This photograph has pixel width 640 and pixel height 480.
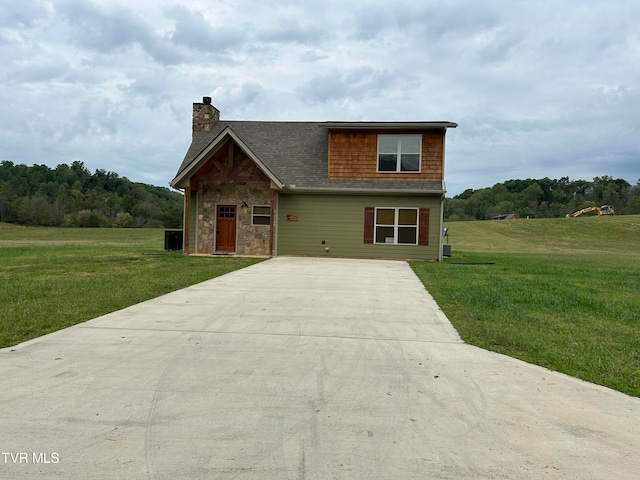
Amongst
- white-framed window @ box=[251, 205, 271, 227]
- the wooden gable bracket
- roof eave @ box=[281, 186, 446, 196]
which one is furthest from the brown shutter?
the wooden gable bracket

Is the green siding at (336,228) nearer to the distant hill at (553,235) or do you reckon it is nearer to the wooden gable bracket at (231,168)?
the wooden gable bracket at (231,168)

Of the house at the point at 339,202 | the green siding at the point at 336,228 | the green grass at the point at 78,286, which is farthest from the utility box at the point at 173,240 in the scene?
the green siding at the point at 336,228

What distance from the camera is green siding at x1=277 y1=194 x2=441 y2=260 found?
1720 centimetres

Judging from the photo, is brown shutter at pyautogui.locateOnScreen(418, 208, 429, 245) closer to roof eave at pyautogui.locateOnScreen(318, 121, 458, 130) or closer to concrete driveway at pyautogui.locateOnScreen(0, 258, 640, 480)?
roof eave at pyautogui.locateOnScreen(318, 121, 458, 130)

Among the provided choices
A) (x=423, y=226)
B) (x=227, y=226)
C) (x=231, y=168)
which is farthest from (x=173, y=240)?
(x=423, y=226)

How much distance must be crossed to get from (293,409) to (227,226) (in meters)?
14.8

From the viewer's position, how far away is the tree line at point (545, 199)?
84562 millimetres

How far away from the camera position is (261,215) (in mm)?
17531

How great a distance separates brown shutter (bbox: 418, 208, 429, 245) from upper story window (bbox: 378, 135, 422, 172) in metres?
1.70

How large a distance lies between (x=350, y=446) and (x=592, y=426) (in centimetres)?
178

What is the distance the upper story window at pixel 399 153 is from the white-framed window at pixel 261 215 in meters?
4.69

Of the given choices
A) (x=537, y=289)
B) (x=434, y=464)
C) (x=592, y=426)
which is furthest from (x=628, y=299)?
(x=434, y=464)

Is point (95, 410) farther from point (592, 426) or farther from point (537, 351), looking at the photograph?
point (537, 351)

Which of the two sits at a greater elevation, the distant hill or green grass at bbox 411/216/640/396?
the distant hill
